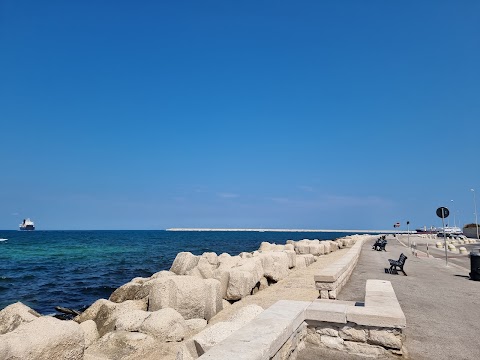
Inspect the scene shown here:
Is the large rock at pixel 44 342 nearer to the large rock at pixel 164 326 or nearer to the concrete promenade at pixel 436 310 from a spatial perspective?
Answer: the large rock at pixel 164 326

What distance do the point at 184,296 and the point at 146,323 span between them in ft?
4.47

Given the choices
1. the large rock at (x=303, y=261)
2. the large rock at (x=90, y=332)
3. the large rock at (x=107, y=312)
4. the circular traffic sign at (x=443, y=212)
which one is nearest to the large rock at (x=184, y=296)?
the large rock at (x=107, y=312)

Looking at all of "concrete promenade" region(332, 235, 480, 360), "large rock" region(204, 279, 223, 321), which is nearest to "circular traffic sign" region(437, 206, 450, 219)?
"concrete promenade" region(332, 235, 480, 360)

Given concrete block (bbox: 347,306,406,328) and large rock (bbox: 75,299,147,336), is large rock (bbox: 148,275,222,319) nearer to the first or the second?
large rock (bbox: 75,299,147,336)

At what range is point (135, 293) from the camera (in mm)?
10539

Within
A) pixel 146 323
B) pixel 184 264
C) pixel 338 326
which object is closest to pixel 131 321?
pixel 146 323

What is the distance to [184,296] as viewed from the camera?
7.86 metres

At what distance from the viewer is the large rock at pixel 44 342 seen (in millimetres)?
4145

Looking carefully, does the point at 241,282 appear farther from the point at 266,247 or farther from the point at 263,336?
the point at 266,247

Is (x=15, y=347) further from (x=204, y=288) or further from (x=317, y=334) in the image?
(x=204, y=288)

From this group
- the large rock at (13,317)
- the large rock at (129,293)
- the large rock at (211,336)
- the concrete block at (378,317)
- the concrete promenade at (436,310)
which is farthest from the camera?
the large rock at (129,293)

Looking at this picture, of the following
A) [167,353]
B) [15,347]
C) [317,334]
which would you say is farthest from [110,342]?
[317,334]

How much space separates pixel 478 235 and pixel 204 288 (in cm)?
5692

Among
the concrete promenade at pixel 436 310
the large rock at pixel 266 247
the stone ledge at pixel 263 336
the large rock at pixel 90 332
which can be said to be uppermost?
the stone ledge at pixel 263 336
